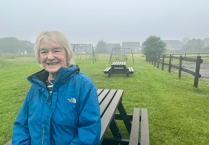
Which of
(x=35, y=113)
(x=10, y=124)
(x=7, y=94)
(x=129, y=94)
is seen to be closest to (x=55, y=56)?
(x=35, y=113)

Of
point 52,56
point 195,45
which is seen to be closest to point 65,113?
point 52,56

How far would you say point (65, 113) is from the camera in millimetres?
1287

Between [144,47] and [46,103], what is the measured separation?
25814mm

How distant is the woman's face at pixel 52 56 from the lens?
4.59 feet

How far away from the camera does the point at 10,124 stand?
11.3ft

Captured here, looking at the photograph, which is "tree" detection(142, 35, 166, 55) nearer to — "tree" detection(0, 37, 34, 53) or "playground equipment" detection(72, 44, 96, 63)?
"playground equipment" detection(72, 44, 96, 63)

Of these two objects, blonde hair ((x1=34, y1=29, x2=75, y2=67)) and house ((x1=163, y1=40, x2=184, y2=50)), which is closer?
blonde hair ((x1=34, y1=29, x2=75, y2=67))

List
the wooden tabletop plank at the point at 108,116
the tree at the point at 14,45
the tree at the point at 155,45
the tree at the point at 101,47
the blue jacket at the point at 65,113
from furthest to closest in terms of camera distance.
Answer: the tree at the point at 14,45 → the tree at the point at 101,47 → the tree at the point at 155,45 → the wooden tabletop plank at the point at 108,116 → the blue jacket at the point at 65,113

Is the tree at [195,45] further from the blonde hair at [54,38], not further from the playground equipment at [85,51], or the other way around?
the blonde hair at [54,38]

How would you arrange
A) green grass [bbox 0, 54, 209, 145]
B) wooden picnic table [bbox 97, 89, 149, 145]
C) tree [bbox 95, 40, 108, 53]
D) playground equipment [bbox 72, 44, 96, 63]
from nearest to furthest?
wooden picnic table [bbox 97, 89, 149, 145] < green grass [bbox 0, 54, 209, 145] < playground equipment [bbox 72, 44, 96, 63] < tree [bbox 95, 40, 108, 53]

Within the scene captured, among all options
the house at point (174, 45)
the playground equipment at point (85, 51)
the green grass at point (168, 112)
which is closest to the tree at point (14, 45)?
the playground equipment at point (85, 51)

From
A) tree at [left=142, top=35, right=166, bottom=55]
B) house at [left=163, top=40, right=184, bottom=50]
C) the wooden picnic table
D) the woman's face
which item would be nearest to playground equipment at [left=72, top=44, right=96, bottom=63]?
tree at [left=142, top=35, right=166, bottom=55]

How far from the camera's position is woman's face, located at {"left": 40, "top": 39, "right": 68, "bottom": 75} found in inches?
55.1

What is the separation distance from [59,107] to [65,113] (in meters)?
0.07
